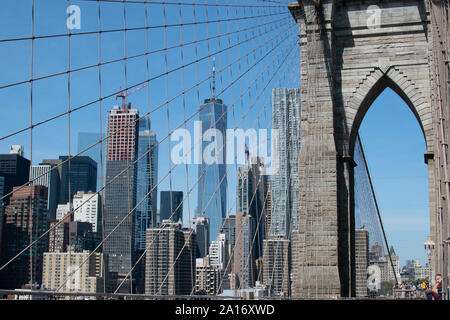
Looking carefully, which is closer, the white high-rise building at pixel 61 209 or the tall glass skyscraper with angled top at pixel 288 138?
the tall glass skyscraper with angled top at pixel 288 138

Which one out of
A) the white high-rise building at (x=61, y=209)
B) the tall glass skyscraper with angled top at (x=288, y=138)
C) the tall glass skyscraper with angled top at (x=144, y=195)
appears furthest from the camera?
the tall glass skyscraper with angled top at (x=144, y=195)

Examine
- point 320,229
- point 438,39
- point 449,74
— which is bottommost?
point 320,229

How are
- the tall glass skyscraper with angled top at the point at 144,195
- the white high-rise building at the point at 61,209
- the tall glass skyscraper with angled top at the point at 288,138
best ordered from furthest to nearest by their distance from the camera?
1. the tall glass skyscraper with angled top at the point at 144,195
2. the white high-rise building at the point at 61,209
3. the tall glass skyscraper with angled top at the point at 288,138

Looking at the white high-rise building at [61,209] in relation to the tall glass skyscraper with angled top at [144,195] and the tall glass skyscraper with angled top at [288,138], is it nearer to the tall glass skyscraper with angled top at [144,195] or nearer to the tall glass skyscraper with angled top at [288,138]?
the tall glass skyscraper with angled top at [144,195]

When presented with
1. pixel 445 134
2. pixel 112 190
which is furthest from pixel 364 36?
pixel 112 190

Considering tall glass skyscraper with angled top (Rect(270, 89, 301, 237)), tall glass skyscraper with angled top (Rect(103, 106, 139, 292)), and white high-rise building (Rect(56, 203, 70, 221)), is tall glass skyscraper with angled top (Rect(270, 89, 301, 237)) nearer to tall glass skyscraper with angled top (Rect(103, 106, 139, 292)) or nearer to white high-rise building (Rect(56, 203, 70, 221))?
white high-rise building (Rect(56, 203, 70, 221))

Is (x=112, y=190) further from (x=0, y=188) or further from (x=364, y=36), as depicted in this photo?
(x=364, y=36)

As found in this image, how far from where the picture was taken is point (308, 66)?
19375mm

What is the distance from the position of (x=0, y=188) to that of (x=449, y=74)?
6454 centimetres

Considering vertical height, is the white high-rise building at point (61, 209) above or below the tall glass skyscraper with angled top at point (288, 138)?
above

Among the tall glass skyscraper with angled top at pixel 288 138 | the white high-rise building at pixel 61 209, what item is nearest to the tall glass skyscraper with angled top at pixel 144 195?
the white high-rise building at pixel 61 209

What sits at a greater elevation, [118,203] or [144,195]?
[144,195]

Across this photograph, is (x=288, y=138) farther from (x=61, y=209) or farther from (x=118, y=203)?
(x=118, y=203)

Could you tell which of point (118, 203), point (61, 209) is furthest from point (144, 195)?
point (61, 209)
